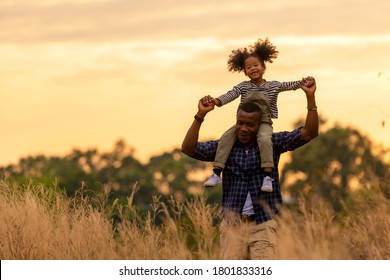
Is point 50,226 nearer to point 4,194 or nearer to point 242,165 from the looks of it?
point 4,194

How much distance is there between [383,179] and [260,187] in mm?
6763

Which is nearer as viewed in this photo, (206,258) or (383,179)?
(206,258)

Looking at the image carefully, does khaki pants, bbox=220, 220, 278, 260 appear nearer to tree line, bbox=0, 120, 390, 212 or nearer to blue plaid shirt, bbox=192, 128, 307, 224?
blue plaid shirt, bbox=192, 128, 307, 224

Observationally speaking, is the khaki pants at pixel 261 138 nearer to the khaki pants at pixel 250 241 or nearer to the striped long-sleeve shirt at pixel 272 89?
the striped long-sleeve shirt at pixel 272 89

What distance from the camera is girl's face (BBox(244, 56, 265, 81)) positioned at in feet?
31.8

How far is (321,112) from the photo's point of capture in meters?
65.1

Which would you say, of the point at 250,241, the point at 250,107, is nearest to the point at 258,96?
the point at 250,107

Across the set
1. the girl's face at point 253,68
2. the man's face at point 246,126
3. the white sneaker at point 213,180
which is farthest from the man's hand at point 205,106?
the girl's face at point 253,68

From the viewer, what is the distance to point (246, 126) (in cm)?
911

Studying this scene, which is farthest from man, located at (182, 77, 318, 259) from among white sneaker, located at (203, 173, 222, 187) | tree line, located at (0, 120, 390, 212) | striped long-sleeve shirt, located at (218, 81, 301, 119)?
tree line, located at (0, 120, 390, 212)

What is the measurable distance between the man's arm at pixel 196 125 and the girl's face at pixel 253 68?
742mm

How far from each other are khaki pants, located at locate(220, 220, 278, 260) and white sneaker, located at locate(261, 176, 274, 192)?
0.93 feet
